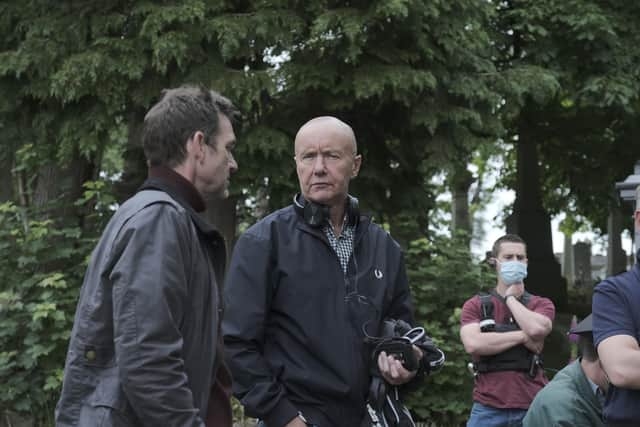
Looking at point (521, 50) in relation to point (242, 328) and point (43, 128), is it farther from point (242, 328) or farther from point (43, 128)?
point (242, 328)

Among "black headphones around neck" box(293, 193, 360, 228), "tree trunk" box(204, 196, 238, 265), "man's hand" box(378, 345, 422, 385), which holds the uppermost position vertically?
"black headphones around neck" box(293, 193, 360, 228)

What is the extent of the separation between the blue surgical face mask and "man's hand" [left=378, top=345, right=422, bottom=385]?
2.66m

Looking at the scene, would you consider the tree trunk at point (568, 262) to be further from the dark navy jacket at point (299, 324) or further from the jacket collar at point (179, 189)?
the jacket collar at point (179, 189)

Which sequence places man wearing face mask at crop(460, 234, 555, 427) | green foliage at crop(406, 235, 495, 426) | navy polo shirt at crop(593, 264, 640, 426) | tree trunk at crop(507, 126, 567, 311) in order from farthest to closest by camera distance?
tree trunk at crop(507, 126, 567, 311)
green foliage at crop(406, 235, 495, 426)
man wearing face mask at crop(460, 234, 555, 427)
navy polo shirt at crop(593, 264, 640, 426)

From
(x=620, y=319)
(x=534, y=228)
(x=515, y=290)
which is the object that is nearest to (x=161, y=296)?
(x=620, y=319)

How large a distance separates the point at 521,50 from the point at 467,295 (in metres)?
6.25

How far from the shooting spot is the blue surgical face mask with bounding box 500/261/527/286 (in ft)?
19.7

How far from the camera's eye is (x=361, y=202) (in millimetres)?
10625

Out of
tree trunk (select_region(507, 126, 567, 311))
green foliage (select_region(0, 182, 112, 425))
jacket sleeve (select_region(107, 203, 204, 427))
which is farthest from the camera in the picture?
tree trunk (select_region(507, 126, 567, 311))

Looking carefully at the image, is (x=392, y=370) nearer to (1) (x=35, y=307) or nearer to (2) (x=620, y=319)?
(2) (x=620, y=319)

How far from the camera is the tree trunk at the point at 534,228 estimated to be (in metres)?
19.0

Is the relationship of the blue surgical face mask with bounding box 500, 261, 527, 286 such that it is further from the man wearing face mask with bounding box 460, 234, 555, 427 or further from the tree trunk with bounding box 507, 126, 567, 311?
the tree trunk with bounding box 507, 126, 567, 311

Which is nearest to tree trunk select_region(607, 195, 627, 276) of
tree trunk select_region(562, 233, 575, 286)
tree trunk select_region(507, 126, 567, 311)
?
tree trunk select_region(562, 233, 575, 286)

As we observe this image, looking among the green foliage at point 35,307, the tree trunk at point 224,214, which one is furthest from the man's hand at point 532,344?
the tree trunk at point 224,214
